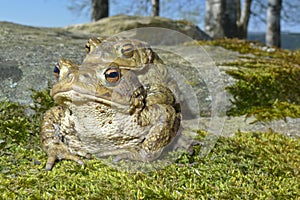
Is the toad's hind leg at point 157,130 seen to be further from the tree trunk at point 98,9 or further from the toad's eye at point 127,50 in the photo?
the tree trunk at point 98,9

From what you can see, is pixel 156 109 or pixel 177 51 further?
pixel 177 51

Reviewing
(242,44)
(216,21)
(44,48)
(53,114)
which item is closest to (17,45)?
(44,48)

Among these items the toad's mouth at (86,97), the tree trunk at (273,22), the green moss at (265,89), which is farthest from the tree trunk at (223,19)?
the toad's mouth at (86,97)

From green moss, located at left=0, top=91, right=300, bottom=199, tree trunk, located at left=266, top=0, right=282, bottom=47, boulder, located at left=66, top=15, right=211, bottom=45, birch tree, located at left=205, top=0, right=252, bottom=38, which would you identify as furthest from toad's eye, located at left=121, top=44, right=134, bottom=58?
tree trunk, located at left=266, top=0, right=282, bottom=47

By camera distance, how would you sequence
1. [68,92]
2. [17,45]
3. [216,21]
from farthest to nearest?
[216,21]
[17,45]
[68,92]

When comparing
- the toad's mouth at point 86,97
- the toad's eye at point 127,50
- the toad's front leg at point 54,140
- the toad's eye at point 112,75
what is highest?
the toad's eye at point 127,50

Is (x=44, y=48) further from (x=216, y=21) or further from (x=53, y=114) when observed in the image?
(x=216, y=21)

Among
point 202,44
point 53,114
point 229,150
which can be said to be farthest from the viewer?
point 202,44
